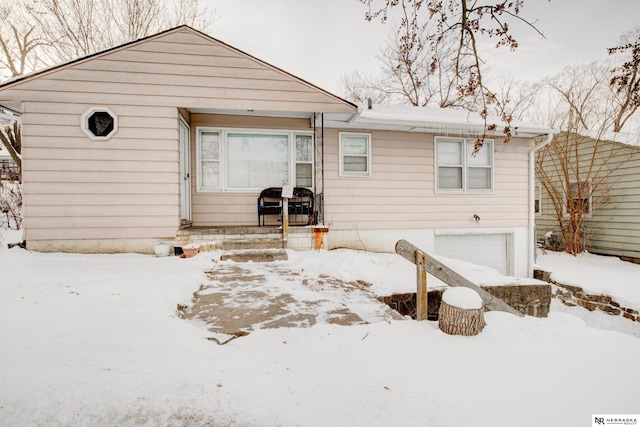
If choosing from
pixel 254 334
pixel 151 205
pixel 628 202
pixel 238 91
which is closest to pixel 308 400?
pixel 254 334

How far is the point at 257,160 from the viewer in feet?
23.3

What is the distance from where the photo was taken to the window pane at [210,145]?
6.86m

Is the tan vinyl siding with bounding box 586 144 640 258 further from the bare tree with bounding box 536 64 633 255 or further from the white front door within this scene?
the white front door

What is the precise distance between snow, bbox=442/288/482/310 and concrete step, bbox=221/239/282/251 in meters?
3.91

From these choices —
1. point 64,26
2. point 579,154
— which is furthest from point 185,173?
point 579,154

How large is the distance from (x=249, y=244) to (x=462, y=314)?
4190mm

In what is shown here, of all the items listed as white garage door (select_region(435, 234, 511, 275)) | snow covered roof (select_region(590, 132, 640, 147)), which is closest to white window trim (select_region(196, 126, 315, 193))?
white garage door (select_region(435, 234, 511, 275))

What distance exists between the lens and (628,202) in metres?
9.54

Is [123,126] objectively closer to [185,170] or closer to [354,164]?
[185,170]

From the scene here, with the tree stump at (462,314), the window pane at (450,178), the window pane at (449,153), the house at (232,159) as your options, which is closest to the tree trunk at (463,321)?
the tree stump at (462,314)

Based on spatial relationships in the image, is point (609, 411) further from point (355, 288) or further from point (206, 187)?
point (206, 187)

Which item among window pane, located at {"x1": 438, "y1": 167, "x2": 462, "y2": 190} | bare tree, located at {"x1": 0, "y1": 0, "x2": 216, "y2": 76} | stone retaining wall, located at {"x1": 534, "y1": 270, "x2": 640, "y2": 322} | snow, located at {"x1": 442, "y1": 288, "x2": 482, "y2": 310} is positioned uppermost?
bare tree, located at {"x1": 0, "y1": 0, "x2": 216, "y2": 76}

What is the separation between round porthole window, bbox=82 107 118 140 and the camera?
5508 millimetres

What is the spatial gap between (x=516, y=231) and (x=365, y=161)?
4600 mm
